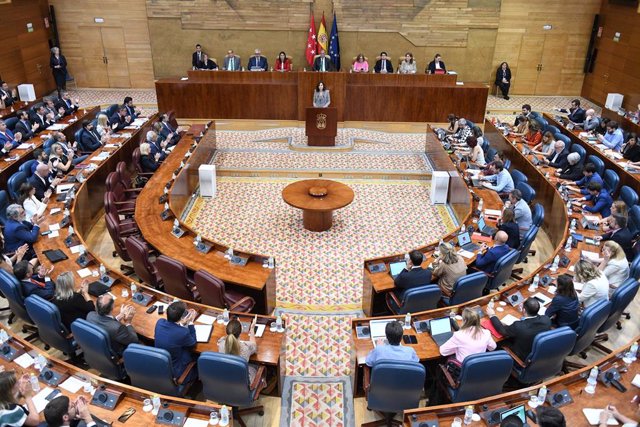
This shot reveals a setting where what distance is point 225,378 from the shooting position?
515 cm

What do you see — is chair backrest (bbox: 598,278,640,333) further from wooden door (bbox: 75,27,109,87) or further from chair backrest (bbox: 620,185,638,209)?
wooden door (bbox: 75,27,109,87)

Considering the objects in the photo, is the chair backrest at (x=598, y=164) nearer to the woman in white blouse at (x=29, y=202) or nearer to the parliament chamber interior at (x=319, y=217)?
the parliament chamber interior at (x=319, y=217)

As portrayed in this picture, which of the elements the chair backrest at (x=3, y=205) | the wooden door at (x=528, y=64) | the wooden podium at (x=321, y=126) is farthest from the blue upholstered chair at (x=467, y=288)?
the wooden door at (x=528, y=64)

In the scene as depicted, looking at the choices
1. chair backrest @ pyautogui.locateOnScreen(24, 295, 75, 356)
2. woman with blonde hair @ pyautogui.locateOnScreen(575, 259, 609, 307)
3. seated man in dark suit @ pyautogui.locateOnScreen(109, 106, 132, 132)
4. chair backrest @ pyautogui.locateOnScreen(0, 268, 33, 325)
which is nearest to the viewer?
chair backrest @ pyautogui.locateOnScreen(24, 295, 75, 356)

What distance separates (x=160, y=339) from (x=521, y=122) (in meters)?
11.2

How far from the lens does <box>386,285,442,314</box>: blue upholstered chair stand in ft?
20.9

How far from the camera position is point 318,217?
10094 mm

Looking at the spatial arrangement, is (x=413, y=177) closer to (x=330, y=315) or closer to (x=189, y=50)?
(x=330, y=315)

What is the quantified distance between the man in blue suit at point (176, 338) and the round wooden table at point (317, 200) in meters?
4.52

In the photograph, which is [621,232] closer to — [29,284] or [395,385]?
[395,385]

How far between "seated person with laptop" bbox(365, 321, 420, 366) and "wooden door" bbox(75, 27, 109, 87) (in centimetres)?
1905

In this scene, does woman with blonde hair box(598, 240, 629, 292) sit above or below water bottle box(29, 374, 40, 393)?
above

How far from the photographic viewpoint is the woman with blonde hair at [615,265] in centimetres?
675

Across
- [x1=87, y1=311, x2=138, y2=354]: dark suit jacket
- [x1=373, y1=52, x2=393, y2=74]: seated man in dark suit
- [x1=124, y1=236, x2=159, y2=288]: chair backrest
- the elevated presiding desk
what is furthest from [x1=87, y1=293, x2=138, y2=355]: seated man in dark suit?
[x1=373, y1=52, x2=393, y2=74]: seated man in dark suit
